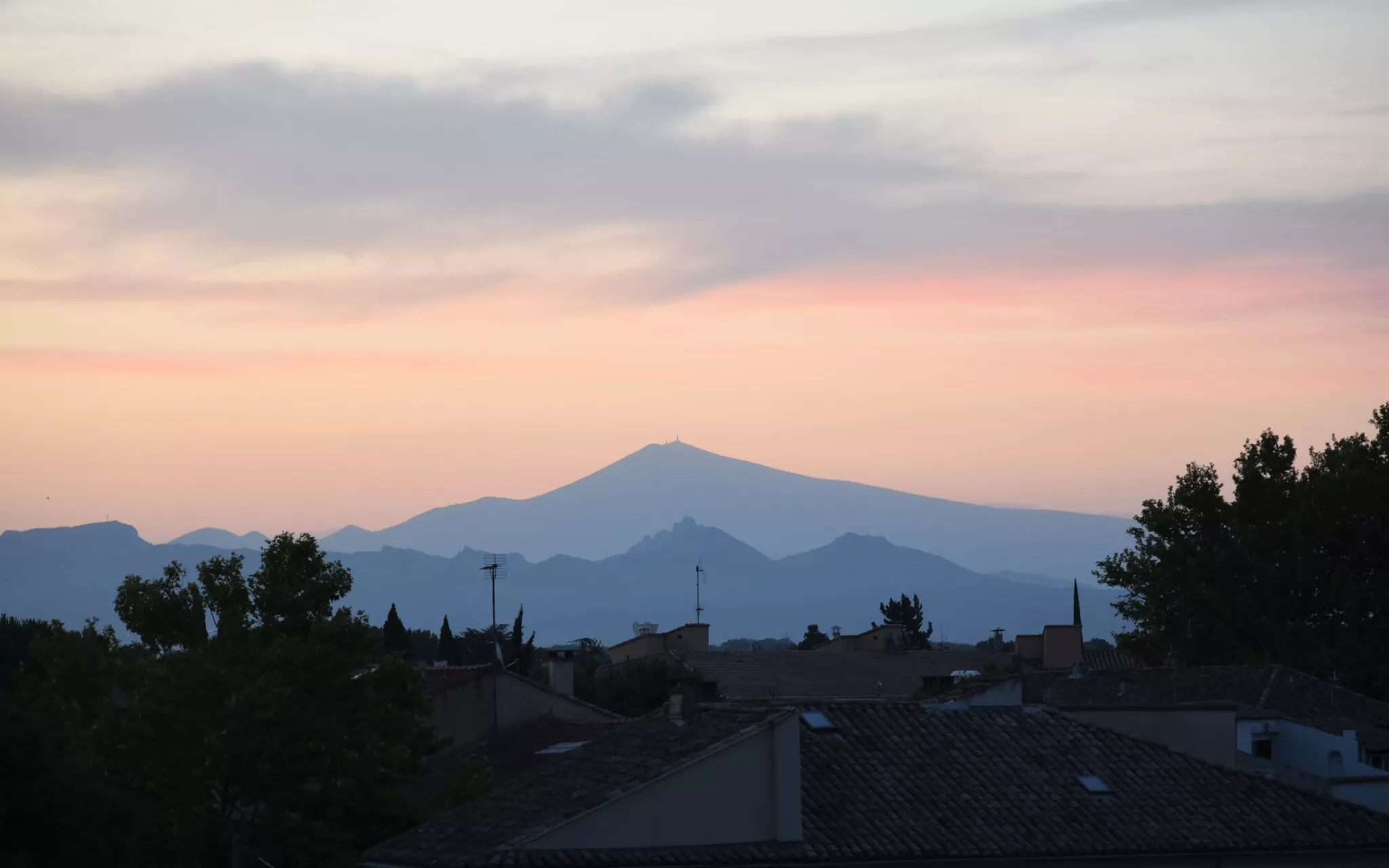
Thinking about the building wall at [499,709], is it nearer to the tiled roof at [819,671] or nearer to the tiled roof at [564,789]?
the tiled roof at [564,789]

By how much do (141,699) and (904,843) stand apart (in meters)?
14.8

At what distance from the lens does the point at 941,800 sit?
27703mm

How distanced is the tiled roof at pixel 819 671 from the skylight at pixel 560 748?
77.6ft

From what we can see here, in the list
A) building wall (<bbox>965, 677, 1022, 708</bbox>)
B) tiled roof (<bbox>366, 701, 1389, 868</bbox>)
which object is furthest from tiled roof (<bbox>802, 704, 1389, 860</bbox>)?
building wall (<bbox>965, 677, 1022, 708</bbox>)

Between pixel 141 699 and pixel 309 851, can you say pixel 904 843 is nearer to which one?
pixel 309 851

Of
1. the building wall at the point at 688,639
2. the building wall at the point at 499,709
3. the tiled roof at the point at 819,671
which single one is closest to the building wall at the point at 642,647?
the building wall at the point at 688,639

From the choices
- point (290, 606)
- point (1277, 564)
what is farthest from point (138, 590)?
point (1277, 564)

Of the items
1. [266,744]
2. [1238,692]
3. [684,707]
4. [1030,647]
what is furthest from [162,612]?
[1030,647]

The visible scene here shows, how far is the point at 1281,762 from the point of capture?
3838 centimetres

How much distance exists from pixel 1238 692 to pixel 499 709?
58.9 feet

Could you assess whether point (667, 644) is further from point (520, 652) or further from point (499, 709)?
point (499, 709)

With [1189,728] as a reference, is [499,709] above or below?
above

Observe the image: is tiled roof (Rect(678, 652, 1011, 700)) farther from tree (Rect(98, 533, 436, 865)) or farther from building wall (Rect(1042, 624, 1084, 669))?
tree (Rect(98, 533, 436, 865))

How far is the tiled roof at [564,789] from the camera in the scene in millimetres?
24453
